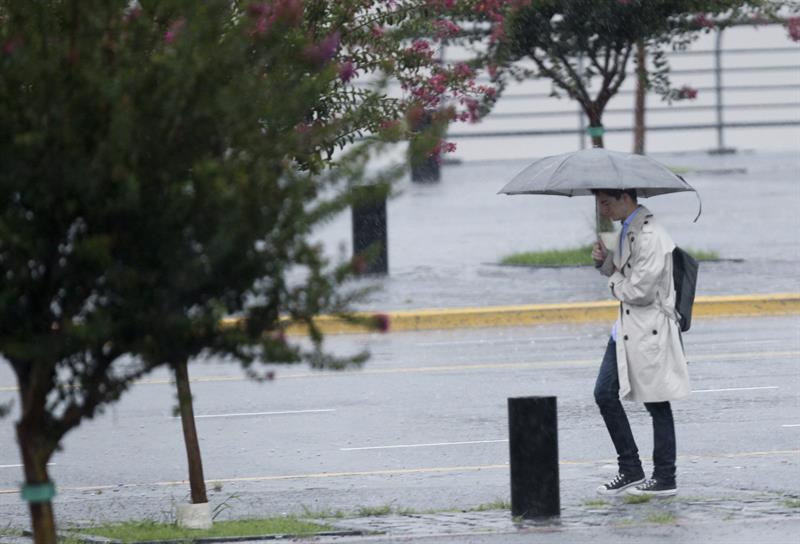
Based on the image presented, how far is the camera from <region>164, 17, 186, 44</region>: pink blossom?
4961 millimetres

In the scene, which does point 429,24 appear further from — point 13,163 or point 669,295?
point 13,163

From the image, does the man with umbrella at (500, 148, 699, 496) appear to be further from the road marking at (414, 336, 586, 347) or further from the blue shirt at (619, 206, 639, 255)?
the road marking at (414, 336, 586, 347)

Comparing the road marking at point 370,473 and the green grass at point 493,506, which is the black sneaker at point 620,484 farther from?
the road marking at point 370,473

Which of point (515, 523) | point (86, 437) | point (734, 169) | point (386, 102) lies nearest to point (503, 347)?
point (86, 437)

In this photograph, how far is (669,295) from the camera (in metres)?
8.70

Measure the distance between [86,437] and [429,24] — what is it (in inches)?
136

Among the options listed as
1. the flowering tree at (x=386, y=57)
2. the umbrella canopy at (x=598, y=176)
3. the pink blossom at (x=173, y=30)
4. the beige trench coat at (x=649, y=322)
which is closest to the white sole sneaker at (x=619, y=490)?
the beige trench coat at (x=649, y=322)

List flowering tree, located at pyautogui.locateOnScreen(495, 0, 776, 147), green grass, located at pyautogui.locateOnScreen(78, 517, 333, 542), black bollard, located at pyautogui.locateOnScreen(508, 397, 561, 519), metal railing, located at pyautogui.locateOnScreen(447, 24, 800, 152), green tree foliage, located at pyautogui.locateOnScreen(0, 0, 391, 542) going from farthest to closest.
→ metal railing, located at pyautogui.locateOnScreen(447, 24, 800, 152), flowering tree, located at pyautogui.locateOnScreen(495, 0, 776, 147), black bollard, located at pyautogui.locateOnScreen(508, 397, 561, 519), green grass, located at pyautogui.locateOnScreen(78, 517, 333, 542), green tree foliage, located at pyautogui.locateOnScreen(0, 0, 391, 542)

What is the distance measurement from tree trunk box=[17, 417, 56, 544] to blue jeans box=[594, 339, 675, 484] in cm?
401

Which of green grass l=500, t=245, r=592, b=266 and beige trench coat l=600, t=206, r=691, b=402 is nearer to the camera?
beige trench coat l=600, t=206, r=691, b=402

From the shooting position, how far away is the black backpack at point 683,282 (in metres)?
8.69

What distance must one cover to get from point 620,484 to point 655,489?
0.66 ft

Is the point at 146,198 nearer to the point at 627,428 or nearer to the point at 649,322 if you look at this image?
the point at 649,322

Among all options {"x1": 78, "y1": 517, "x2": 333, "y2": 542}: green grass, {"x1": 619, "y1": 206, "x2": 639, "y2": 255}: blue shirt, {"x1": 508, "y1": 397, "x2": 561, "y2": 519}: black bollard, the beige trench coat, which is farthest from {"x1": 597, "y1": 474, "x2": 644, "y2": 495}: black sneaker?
{"x1": 78, "y1": 517, "x2": 333, "y2": 542}: green grass
